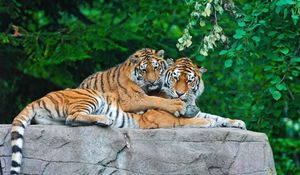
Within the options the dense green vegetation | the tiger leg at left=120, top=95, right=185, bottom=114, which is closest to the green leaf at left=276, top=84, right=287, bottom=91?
the dense green vegetation

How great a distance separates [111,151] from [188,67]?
1560 millimetres

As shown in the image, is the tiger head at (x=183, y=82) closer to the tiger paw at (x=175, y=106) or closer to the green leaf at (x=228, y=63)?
the tiger paw at (x=175, y=106)

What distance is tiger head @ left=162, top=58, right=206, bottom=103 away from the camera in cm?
841

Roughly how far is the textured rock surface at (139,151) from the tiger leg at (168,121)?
0.25 m

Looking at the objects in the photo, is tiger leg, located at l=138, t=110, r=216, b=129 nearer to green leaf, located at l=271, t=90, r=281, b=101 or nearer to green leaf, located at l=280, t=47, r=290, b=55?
green leaf, located at l=271, t=90, r=281, b=101

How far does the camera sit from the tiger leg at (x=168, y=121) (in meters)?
8.02

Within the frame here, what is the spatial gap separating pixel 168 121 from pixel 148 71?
0.75 meters

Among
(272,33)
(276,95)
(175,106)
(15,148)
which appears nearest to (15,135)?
(15,148)

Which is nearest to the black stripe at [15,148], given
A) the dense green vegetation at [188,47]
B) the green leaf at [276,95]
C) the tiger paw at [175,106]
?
the tiger paw at [175,106]

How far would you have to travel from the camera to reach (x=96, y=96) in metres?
8.09

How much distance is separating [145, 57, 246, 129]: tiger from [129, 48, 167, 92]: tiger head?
0.26ft

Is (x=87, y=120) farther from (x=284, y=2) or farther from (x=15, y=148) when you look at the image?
(x=284, y=2)

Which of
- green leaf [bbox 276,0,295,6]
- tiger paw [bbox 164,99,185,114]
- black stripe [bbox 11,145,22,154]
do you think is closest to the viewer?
black stripe [bbox 11,145,22,154]

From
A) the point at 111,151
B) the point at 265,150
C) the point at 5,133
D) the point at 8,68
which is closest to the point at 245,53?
the point at 265,150
